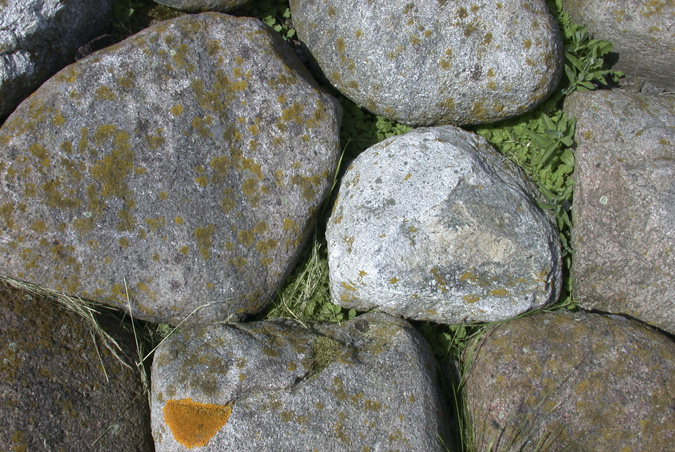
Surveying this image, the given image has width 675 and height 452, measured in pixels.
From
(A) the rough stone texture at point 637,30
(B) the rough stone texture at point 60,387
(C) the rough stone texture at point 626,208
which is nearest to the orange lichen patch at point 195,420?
(B) the rough stone texture at point 60,387

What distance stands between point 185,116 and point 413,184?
123 cm

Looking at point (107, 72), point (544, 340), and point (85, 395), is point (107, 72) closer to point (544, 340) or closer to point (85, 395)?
point (85, 395)

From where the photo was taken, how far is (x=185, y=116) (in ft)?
8.79

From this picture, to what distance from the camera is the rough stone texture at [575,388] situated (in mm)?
2490

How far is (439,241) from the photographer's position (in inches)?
103

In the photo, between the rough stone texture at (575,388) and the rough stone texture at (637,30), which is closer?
the rough stone texture at (575,388)

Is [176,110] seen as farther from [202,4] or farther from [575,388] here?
[575,388]

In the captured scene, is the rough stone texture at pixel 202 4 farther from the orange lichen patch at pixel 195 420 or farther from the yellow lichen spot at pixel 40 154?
the orange lichen patch at pixel 195 420

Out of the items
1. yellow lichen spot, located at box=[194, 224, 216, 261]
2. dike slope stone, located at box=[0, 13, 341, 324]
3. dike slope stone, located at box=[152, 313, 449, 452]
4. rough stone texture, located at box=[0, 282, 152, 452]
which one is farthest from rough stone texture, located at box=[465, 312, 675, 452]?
rough stone texture, located at box=[0, 282, 152, 452]

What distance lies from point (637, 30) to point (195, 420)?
3218 mm

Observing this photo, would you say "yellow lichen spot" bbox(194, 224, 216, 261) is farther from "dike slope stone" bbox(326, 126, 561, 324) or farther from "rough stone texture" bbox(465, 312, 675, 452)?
"rough stone texture" bbox(465, 312, 675, 452)

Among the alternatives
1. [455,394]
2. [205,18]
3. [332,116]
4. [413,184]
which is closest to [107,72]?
[205,18]

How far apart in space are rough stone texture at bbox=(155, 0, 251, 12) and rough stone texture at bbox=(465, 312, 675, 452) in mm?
2453

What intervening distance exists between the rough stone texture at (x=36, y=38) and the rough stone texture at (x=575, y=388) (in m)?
2.85
